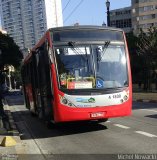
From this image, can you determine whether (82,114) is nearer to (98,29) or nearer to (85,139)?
(85,139)

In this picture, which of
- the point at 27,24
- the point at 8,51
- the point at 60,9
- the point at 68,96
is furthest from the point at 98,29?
the point at 8,51

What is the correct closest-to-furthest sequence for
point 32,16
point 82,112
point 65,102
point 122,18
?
point 65,102
point 82,112
point 32,16
point 122,18

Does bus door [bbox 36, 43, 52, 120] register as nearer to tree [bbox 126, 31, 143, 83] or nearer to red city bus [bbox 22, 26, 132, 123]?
red city bus [bbox 22, 26, 132, 123]

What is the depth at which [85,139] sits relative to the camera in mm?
11203

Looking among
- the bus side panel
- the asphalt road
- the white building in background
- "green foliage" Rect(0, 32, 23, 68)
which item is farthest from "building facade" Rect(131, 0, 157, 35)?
the bus side panel

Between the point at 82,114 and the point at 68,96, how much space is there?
65 centimetres

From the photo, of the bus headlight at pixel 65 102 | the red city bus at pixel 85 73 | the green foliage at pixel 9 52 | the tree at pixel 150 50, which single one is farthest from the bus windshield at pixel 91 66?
the green foliage at pixel 9 52

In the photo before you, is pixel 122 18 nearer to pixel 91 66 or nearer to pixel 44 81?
pixel 44 81

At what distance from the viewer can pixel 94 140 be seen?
10.9 meters

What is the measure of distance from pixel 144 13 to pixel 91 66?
10818 cm

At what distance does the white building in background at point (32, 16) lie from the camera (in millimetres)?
33719

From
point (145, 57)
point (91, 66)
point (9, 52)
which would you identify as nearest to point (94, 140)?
point (91, 66)

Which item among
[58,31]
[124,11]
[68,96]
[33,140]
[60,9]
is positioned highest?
[124,11]

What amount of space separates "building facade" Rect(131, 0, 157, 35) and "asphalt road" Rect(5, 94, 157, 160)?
340 ft
